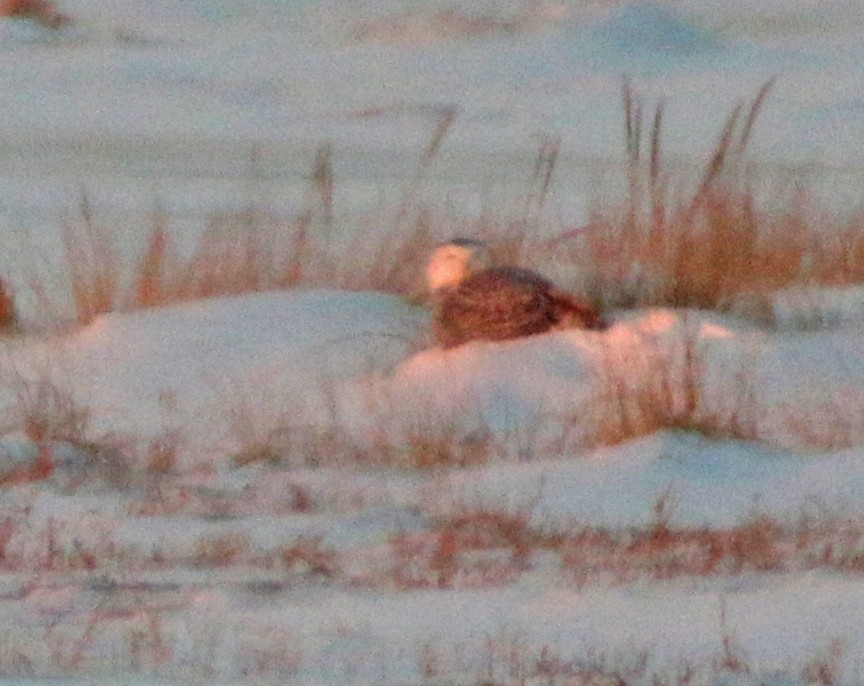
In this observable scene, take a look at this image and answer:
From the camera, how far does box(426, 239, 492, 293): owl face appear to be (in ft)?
19.1

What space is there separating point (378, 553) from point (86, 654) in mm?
821

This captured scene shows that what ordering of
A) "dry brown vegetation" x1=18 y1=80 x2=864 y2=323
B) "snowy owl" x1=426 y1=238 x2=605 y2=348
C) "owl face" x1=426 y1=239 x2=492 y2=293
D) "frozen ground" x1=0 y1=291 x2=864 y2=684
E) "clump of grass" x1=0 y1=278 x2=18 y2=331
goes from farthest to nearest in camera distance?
"clump of grass" x1=0 y1=278 x2=18 y2=331
"dry brown vegetation" x1=18 y1=80 x2=864 y2=323
"owl face" x1=426 y1=239 x2=492 y2=293
"snowy owl" x1=426 y1=238 x2=605 y2=348
"frozen ground" x1=0 y1=291 x2=864 y2=684

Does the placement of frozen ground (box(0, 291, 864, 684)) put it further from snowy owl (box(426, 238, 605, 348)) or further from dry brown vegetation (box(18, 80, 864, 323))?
dry brown vegetation (box(18, 80, 864, 323))

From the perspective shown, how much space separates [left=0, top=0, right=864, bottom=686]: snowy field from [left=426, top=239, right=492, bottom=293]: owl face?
17cm

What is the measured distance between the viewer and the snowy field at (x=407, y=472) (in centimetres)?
307

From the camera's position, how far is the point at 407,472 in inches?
177

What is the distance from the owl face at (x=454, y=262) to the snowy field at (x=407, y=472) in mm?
174

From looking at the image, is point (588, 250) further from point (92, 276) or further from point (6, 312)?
point (6, 312)

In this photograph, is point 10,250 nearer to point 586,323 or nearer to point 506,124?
point 586,323

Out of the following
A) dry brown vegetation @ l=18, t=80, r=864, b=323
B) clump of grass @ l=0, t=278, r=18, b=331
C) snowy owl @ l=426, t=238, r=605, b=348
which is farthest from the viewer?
clump of grass @ l=0, t=278, r=18, b=331

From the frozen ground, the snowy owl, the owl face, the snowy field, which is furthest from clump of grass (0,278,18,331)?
the snowy owl

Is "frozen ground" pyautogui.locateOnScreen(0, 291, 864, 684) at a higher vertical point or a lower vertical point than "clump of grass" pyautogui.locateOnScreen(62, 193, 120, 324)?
lower

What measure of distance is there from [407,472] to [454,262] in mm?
1436

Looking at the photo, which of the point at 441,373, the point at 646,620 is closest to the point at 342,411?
the point at 441,373
